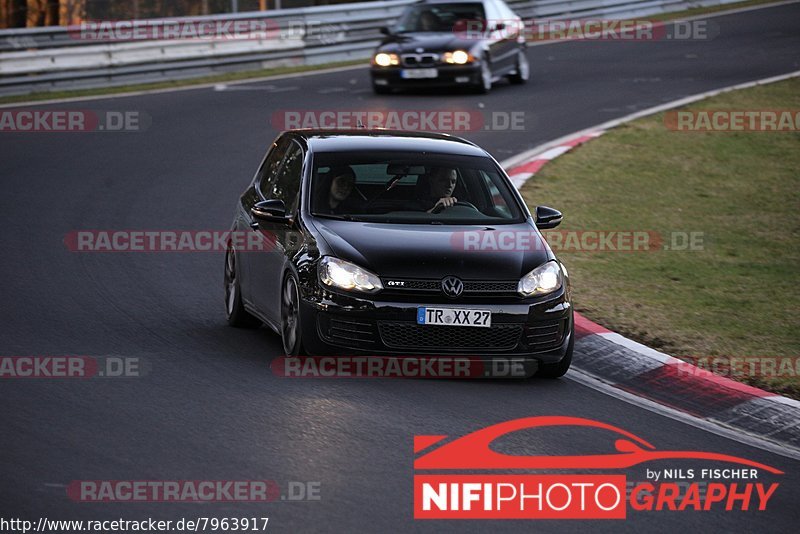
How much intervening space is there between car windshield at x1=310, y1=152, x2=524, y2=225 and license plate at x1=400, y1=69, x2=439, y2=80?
13.7 metres

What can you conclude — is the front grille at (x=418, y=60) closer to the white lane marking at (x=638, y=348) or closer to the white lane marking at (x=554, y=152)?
the white lane marking at (x=554, y=152)

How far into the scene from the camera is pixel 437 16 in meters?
25.3

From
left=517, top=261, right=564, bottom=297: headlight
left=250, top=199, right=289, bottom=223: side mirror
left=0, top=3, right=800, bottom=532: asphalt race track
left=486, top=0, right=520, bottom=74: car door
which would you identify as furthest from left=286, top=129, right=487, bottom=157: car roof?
left=486, top=0, right=520, bottom=74: car door

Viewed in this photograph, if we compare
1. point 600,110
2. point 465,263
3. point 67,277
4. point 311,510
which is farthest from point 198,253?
point 600,110

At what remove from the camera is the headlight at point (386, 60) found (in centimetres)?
2380

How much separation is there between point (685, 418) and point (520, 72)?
17982mm

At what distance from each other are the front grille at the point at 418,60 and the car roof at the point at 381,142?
1312 cm

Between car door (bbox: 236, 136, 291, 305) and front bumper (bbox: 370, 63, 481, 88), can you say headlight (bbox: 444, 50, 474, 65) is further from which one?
car door (bbox: 236, 136, 291, 305)

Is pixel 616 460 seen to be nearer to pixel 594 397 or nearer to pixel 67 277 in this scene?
pixel 594 397

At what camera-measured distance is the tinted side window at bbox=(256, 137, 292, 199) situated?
1068 cm

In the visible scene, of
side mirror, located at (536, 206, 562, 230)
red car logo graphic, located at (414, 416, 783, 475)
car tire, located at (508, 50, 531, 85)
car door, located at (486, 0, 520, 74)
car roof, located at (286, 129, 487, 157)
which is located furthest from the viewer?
car tire, located at (508, 50, 531, 85)

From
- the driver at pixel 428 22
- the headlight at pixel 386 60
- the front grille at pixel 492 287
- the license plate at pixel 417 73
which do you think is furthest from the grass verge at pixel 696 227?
the driver at pixel 428 22

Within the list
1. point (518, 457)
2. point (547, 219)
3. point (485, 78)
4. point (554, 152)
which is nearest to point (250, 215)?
point (547, 219)

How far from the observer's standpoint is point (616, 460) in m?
7.23
